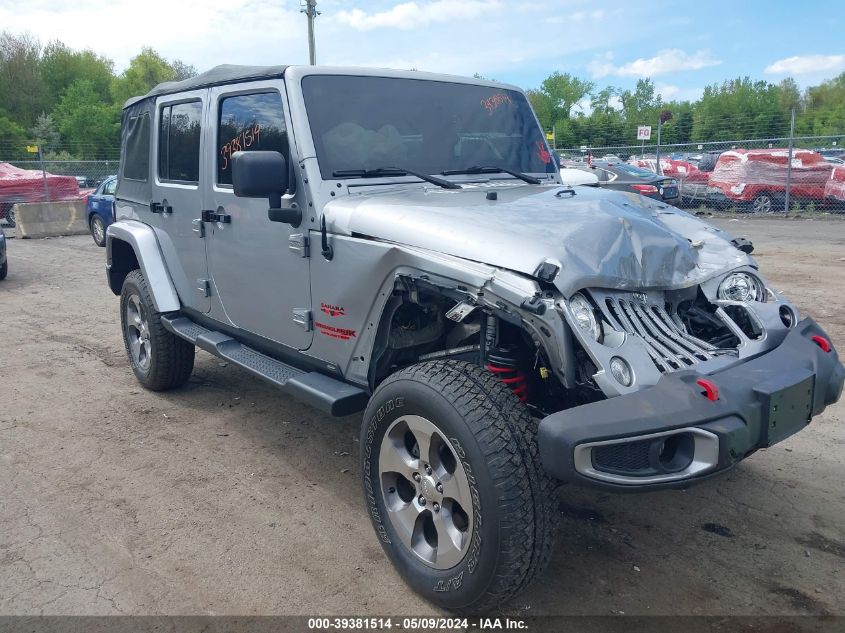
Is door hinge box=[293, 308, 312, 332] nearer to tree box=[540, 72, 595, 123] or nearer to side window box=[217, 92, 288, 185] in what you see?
side window box=[217, 92, 288, 185]

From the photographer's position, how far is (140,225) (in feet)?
18.0

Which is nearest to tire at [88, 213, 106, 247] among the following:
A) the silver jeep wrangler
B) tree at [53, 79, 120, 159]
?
the silver jeep wrangler

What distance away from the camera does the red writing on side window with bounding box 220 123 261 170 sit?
160 inches

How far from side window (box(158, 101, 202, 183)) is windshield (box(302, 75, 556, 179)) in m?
1.20

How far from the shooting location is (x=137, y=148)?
18.6ft

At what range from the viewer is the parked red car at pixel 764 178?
57.5 feet

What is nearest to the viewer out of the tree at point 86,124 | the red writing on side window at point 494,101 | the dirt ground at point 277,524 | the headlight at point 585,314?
the headlight at point 585,314

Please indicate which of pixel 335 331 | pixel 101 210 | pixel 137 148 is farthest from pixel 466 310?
pixel 101 210

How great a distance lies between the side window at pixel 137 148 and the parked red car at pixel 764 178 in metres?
16.2

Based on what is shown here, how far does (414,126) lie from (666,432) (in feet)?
7.68

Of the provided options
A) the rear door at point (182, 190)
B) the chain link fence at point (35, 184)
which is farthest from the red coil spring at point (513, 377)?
the chain link fence at point (35, 184)

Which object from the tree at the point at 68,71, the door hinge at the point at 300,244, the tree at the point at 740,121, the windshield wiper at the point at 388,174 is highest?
the tree at the point at 68,71

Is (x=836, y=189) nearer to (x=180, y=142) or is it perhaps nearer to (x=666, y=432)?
(x=180, y=142)

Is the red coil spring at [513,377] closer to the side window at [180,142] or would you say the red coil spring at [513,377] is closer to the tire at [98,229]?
the side window at [180,142]
